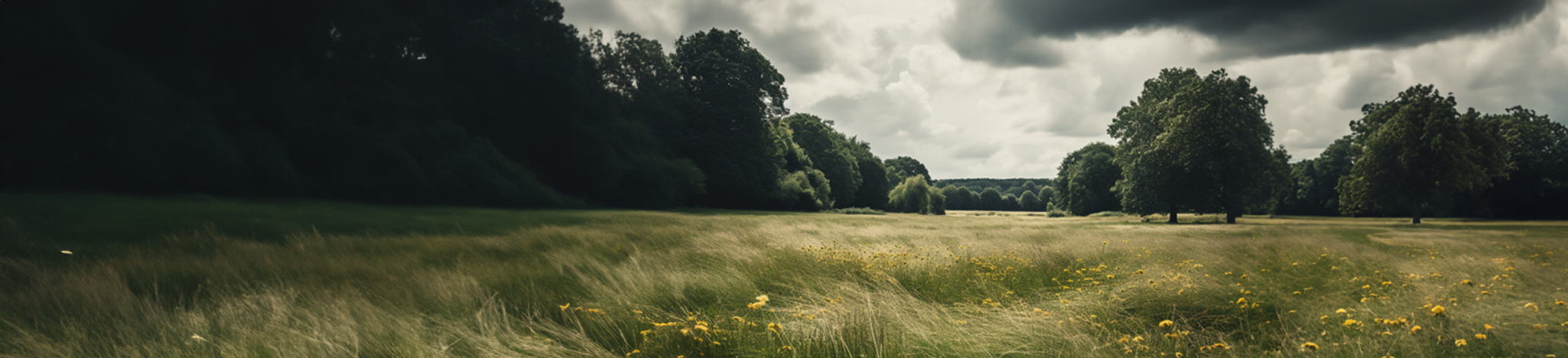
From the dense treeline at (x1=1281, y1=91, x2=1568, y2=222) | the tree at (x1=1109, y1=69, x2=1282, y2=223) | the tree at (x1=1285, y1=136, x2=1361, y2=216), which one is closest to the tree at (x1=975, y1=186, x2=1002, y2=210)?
the tree at (x1=1285, y1=136, x2=1361, y2=216)

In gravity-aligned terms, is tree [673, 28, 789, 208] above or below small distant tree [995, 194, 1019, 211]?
above

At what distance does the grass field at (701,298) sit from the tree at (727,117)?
84.9 feet

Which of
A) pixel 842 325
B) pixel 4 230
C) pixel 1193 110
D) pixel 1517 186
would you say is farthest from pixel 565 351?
pixel 1517 186

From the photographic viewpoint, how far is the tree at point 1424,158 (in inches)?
1040

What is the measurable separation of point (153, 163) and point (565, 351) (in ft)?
58.2

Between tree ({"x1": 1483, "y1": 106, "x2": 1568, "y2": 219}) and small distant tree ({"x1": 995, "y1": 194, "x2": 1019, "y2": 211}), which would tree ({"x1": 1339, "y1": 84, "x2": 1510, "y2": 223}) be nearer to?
tree ({"x1": 1483, "y1": 106, "x2": 1568, "y2": 219})

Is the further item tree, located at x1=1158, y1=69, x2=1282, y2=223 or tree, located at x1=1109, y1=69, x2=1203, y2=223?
tree, located at x1=1109, y1=69, x2=1203, y2=223

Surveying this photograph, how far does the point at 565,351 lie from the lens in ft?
13.0

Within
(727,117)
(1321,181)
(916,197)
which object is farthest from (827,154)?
(1321,181)

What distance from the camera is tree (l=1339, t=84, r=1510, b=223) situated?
26.4m

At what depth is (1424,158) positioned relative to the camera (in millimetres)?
27109

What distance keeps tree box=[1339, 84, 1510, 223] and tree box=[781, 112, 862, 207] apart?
42.1 meters

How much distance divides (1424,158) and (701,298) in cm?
3793

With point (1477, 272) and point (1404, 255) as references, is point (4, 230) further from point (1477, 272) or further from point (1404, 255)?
point (1404, 255)
